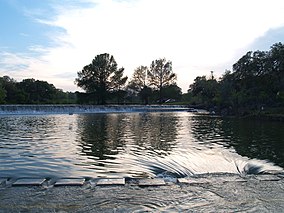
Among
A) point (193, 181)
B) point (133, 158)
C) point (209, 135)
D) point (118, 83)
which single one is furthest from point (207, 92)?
point (193, 181)

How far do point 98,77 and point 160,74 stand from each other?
21.5 meters

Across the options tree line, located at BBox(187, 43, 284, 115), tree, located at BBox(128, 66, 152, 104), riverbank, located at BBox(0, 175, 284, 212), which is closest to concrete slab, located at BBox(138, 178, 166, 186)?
riverbank, located at BBox(0, 175, 284, 212)

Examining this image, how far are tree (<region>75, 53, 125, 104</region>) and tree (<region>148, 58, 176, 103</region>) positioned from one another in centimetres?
1747

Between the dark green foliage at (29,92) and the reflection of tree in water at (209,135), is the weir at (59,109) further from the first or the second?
the reflection of tree in water at (209,135)

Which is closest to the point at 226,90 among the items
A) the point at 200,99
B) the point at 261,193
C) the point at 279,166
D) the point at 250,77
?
the point at 250,77

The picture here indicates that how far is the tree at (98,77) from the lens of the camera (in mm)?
63094

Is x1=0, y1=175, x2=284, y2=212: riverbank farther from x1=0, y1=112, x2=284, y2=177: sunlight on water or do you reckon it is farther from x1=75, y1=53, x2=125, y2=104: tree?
x1=75, y1=53, x2=125, y2=104: tree

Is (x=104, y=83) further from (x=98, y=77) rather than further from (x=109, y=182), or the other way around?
(x=109, y=182)

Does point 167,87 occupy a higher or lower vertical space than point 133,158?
higher

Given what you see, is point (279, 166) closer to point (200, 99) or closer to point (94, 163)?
point (94, 163)

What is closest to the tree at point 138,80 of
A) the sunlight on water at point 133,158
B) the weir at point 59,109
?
the weir at point 59,109

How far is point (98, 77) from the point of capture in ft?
209

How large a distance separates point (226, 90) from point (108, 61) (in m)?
28.8

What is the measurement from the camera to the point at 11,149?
36.5 feet
